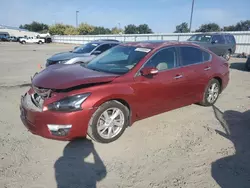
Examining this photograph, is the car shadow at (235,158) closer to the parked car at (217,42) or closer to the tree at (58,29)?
the parked car at (217,42)

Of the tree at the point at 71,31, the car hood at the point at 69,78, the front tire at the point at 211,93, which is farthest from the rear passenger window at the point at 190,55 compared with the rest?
the tree at the point at 71,31

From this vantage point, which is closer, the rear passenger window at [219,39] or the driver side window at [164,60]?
the driver side window at [164,60]

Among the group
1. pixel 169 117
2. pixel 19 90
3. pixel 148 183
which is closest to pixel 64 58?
pixel 19 90

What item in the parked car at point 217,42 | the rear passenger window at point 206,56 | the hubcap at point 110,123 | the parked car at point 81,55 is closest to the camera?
the hubcap at point 110,123

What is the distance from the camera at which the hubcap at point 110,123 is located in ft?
11.6

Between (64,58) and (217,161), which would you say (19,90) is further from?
(217,161)

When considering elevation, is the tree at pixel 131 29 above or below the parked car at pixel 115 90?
above

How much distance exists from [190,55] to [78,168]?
10.9ft

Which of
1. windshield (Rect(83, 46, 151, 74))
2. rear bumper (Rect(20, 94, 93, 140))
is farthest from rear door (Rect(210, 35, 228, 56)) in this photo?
rear bumper (Rect(20, 94, 93, 140))

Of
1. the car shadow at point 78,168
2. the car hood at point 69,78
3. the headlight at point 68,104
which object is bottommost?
the car shadow at point 78,168

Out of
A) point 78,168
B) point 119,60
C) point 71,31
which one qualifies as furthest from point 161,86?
point 71,31

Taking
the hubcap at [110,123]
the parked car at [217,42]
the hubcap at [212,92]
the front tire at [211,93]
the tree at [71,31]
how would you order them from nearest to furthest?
the hubcap at [110,123] < the front tire at [211,93] < the hubcap at [212,92] < the parked car at [217,42] < the tree at [71,31]

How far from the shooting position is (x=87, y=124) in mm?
3357

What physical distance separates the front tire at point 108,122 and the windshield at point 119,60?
0.69 metres
